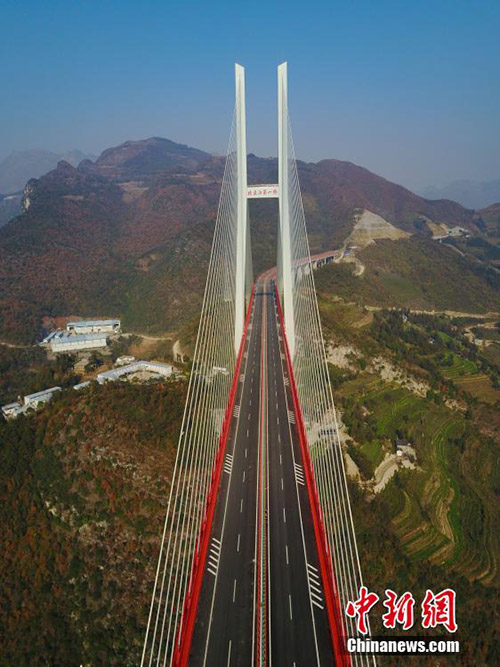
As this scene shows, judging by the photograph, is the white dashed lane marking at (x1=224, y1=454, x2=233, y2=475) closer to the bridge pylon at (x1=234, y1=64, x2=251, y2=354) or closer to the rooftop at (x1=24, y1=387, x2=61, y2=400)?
the bridge pylon at (x1=234, y1=64, x2=251, y2=354)

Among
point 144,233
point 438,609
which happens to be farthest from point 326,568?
point 144,233

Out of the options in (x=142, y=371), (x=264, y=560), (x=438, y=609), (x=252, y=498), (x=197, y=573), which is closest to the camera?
(x=438, y=609)

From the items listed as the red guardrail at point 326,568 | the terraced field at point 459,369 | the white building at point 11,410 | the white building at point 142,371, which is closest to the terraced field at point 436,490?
the terraced field at point 459,369

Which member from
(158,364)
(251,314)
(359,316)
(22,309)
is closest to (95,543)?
(158,364)

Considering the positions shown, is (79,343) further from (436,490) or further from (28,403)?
(436,490)

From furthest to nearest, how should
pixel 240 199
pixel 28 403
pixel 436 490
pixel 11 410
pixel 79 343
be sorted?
1. pixel 79 343
2. pixel 11 410
3. pixel 28 403
4. pixel 436 490
5. pixel 240 199

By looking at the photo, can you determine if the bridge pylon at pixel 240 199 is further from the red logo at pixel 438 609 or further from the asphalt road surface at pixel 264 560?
the red logo at pixel 438 609

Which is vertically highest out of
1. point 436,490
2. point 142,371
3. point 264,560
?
point 142,371
